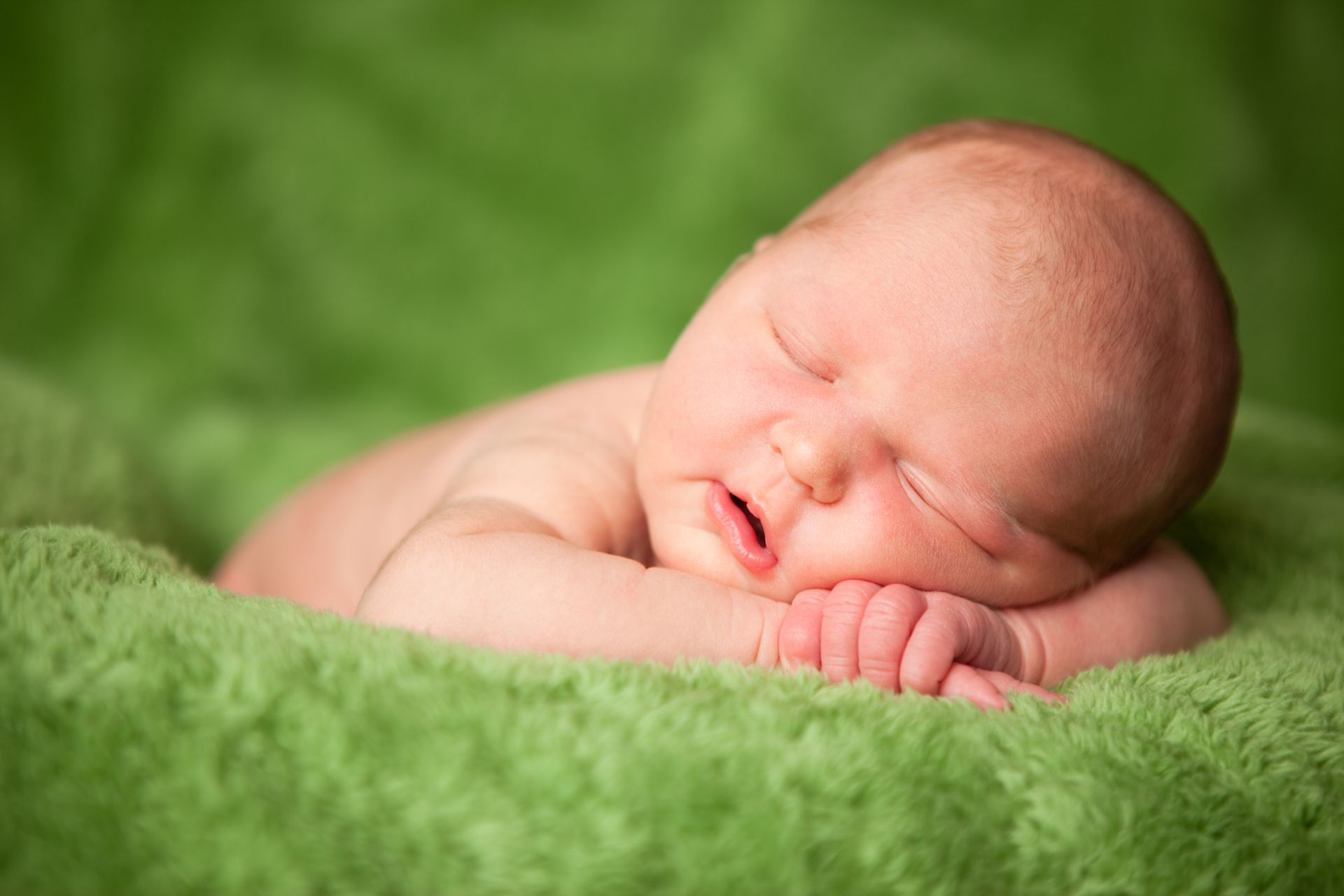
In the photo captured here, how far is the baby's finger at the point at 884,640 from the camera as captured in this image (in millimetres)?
899

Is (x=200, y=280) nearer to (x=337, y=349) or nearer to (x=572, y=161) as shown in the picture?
(x=337, y=349)

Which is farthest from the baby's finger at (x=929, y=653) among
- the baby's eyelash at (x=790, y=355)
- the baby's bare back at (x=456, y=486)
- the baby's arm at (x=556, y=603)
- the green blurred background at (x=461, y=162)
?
the green blurred background at (x=461, y=162)

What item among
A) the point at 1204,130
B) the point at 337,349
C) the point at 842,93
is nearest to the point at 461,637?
the point at 337,349

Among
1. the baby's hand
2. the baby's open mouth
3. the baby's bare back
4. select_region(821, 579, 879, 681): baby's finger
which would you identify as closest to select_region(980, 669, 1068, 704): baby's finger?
the baby's hand

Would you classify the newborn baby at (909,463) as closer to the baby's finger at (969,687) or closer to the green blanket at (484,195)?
the baby's finger at (969,687)

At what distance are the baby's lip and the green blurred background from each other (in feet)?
3.96

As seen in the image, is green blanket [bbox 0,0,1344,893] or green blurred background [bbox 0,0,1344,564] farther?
green blurred background [bbox 0,0,1344,564]

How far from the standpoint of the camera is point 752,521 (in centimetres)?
105

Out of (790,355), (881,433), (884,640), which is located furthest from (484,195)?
(884,640)

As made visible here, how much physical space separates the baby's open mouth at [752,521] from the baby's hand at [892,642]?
9 centimetres

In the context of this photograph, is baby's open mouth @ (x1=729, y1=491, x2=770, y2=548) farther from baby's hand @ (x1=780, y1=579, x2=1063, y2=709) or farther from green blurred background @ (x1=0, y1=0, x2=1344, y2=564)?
green blurred background @ (x1=0, y1=0, x2=1344, y2=564)

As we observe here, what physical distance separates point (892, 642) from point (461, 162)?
5.31 ft

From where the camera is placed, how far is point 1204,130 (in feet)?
7.47

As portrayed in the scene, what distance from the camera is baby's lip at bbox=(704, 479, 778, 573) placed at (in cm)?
99
